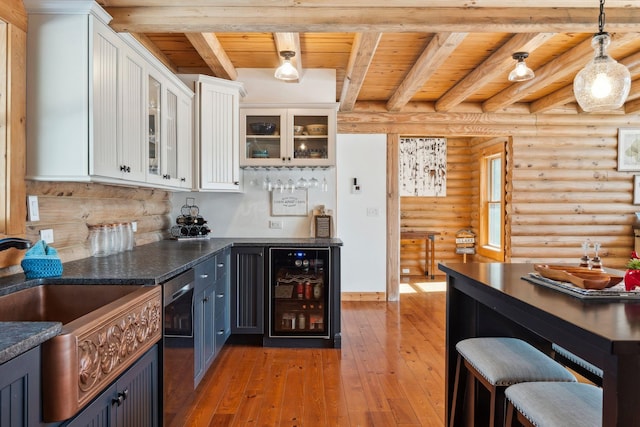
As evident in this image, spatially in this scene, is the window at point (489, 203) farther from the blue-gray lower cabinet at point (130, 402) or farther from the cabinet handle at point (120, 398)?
the cabinet handle at point (120, 398)

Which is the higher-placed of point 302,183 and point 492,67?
point 492,67

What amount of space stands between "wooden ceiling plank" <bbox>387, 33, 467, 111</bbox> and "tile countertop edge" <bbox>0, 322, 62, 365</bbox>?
299cm

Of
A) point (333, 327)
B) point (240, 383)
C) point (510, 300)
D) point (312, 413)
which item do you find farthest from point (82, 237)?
point (510, 300)

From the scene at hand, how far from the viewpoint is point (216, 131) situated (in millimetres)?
Result: 3834

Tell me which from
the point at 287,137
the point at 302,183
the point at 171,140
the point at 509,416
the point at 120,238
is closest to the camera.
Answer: the point at 509,416

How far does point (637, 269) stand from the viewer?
1528 mm

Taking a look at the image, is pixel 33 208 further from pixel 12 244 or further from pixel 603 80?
pixel 603 80

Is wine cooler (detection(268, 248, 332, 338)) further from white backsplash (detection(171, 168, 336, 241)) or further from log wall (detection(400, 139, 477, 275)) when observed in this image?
log wall (detection(400, 139, 477, 275))

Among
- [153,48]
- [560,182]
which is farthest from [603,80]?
[560,182]

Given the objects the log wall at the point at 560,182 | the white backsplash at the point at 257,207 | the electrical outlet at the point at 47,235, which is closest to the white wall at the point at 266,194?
the white backsplash at the point at 257,207

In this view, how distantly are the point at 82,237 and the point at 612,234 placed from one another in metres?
6.40

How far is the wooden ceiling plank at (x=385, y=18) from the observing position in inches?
103

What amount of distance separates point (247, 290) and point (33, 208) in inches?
73.2

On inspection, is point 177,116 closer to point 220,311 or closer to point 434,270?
point 220,311
